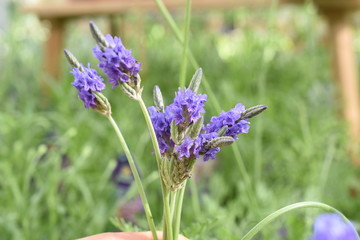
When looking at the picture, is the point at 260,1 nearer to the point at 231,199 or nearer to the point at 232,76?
the point at 232,76

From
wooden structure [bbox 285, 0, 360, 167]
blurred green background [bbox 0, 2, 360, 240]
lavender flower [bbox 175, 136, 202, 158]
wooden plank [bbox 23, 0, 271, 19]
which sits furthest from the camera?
wooden plank [bbox 23, 0, 271, 19]

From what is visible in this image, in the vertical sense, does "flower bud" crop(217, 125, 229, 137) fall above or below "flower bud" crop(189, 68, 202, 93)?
below

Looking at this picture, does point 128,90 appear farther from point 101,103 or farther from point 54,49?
point 54,49

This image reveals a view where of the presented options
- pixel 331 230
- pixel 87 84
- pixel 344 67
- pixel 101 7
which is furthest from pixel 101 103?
pixel 101 7

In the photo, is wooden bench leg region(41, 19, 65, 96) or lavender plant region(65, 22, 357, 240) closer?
lavender plant region(65, 22, 357, 240)

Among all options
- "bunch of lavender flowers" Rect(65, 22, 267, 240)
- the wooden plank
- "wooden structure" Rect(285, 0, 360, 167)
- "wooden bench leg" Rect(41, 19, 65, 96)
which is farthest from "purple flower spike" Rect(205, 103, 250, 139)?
"wooden bench leg" Rect(41, 19, 65, 96)

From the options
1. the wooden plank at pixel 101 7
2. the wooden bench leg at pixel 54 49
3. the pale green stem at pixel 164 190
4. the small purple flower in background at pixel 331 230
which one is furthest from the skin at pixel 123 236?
the wooden bench leg at pixel 54 49

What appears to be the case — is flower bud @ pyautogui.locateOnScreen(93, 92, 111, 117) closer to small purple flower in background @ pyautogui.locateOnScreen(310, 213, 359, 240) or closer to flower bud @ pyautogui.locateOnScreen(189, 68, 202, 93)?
flower bud @ pyautogui.locateOnScreen(189, 68, 202, 93)
